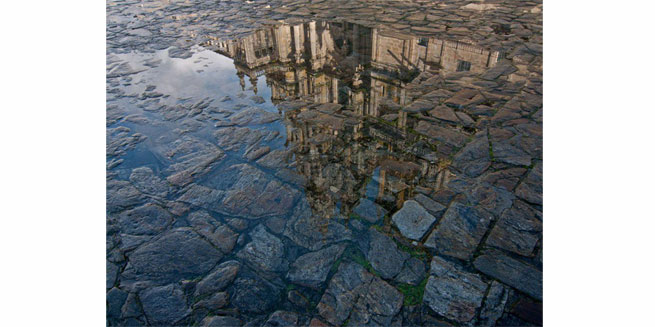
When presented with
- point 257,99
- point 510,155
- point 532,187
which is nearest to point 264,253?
point 532,187

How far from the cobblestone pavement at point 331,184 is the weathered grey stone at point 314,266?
0.01 metres

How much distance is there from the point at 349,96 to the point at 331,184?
2.57 metres

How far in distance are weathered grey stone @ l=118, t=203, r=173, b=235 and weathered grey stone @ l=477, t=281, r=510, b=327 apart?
10.3ft

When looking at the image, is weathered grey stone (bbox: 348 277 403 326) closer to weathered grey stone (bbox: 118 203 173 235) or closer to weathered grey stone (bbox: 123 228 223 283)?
weathered grey stone (bbox: 123 228 223 283)

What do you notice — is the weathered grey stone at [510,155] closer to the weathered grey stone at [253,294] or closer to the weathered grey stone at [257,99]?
the weathered grey stone at [253,294]

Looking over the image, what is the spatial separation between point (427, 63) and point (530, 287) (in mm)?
5410

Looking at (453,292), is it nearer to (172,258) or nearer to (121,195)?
(172,258)

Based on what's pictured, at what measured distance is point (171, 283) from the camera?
314cm

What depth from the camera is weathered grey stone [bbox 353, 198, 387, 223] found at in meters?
3.62

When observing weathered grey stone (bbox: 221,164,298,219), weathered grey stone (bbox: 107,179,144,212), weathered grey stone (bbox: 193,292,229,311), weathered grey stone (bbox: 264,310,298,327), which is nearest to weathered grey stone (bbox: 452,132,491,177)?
weathered grey stone (bbox: 221,164,298,219)

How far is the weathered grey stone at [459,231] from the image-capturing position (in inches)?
128

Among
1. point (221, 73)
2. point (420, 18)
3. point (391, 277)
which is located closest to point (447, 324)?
point (391, 277)

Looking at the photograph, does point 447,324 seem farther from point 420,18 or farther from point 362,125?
point 420,18

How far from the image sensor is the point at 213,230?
368cm
